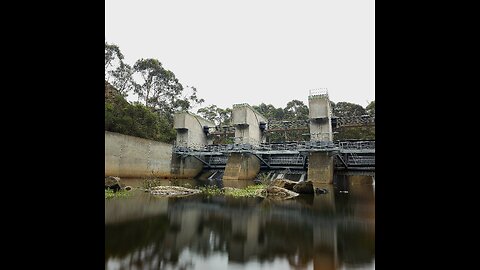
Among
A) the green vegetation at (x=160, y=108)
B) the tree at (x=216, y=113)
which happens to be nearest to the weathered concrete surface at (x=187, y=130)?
the green vegetation at (x=160, y=108)

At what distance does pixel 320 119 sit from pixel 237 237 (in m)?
17.8

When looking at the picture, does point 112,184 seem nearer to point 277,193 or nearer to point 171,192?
point 171,192

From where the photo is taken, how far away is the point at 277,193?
12.0 m

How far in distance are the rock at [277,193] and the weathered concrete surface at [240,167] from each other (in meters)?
9.91

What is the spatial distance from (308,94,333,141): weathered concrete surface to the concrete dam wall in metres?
11.8

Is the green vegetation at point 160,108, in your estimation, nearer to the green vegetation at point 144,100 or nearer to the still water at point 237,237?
the green vegetation at point 144,100

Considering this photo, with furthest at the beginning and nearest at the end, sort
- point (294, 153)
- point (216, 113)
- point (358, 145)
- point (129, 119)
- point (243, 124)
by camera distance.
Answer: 1. point (216, 113)
2. point (243, 124)
3. point (294, 153)
4. point (129, 119)
5. point (358, 145)

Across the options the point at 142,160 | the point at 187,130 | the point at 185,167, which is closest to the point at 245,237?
the point at 142,160

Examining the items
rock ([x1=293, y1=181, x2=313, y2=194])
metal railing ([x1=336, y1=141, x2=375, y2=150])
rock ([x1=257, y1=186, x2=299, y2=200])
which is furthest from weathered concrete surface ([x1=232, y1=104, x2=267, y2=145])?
rock ([x1=257, y1=186, x2=299, y2=200])
